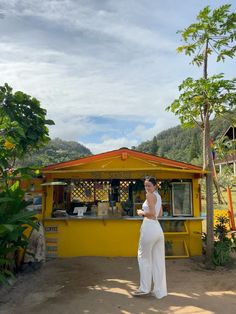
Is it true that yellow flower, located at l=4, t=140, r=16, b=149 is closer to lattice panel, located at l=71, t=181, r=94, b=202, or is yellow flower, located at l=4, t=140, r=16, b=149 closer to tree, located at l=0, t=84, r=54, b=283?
tree, located at l=0, t=84, r=54, b=283

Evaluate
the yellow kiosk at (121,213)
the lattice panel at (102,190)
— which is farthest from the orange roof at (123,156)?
the lattice panel at (102,190)

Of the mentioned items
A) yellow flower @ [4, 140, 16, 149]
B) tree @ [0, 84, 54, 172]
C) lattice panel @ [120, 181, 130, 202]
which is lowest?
lattice panel @ [120, 181, 130, 202]

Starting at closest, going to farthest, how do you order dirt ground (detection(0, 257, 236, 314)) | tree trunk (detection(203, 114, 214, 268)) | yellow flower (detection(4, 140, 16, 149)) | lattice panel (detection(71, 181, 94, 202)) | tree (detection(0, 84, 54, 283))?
dirt ground (detection(0, 257, 236, 314)) < tree (detection(0, 84, 54, 283)) < yellow flower (detection(4, 140, 16, 149)) < tree trunk (detection(203, 114, 214, 268)) < lattice panel (detection(71, 181, 94, 202))

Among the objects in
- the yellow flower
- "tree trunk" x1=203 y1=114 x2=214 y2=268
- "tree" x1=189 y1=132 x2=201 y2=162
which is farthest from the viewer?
"tree" x1=189 y1=132 x2=201 y2=162

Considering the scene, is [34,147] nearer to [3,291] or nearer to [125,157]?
[125,157]

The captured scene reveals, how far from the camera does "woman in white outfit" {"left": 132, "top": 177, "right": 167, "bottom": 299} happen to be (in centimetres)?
510

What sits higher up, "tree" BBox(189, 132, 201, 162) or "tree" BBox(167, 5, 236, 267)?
"tree" BBox(189, 132, 201, 162)

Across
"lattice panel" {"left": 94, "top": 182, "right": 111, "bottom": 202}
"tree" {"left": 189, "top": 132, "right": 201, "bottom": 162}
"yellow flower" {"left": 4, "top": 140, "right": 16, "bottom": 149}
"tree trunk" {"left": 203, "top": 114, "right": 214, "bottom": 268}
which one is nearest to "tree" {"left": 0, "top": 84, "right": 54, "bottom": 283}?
"yellow flower" {"left": 4, "top": 140, "right": 16, "bottom": 149}

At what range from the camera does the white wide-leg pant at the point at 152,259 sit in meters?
5.10

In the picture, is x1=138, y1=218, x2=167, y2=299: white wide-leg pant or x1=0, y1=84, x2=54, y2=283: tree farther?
x1=0, y1=84, x2=54, y2=283: tree

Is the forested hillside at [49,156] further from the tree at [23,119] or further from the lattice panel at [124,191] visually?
the lattice panel at [124,191]

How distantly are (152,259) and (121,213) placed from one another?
3278mm

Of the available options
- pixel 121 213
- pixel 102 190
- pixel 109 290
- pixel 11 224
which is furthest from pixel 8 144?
pixel 102 190

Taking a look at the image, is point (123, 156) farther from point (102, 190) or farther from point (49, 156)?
point (49, 156)
